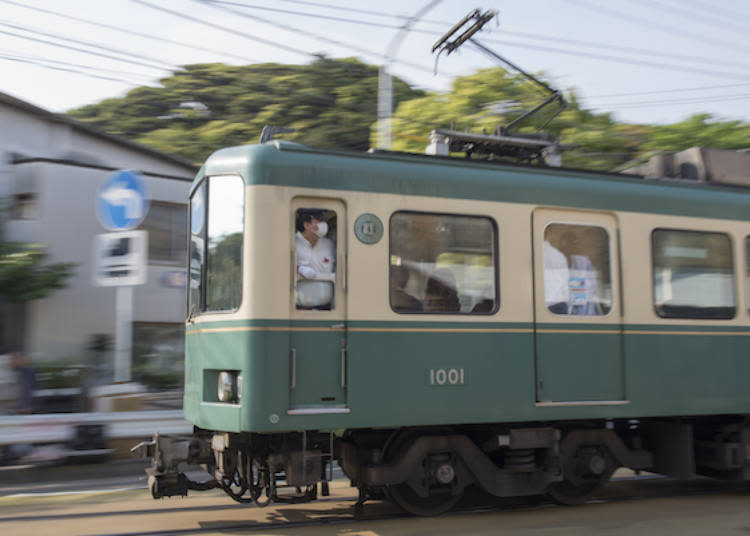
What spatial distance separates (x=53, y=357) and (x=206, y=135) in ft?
58.0

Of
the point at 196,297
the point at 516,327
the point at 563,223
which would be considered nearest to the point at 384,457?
the point at 516,327

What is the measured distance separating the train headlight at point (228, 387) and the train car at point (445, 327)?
17mm

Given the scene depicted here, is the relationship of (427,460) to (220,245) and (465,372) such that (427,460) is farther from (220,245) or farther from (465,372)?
(220,245)

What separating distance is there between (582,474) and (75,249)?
37.1 feet

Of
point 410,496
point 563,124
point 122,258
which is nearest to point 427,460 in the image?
point 410,496

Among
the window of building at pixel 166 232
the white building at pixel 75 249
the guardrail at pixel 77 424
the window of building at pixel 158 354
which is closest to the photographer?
the guardrail at pixel 77 424

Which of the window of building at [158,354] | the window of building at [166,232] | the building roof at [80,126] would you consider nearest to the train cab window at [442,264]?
the window of building at [158,354]

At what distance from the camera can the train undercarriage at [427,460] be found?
582 cm

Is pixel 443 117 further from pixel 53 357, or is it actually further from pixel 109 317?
pixel 53 357

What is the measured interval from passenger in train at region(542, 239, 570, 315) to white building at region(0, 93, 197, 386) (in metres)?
8.61

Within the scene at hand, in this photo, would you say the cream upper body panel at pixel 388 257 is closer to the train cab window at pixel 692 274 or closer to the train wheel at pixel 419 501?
the train cab window at pixel 692 274

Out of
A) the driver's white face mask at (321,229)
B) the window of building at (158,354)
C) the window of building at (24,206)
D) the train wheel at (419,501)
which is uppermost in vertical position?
the window of building at (24,206)

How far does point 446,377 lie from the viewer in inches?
235

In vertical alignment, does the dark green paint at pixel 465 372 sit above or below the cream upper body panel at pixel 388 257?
below
